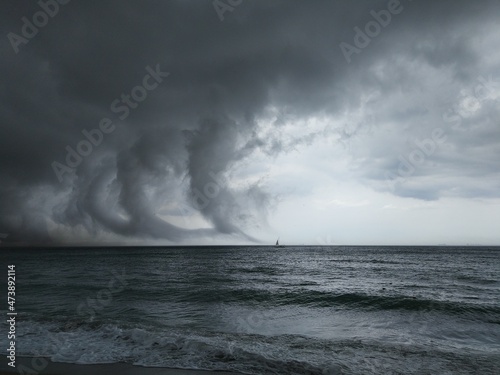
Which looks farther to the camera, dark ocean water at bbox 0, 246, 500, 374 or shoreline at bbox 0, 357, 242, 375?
dark ocean water at bbox 0, 246, 500, 374

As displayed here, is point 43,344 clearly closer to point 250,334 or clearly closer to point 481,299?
point 250,334

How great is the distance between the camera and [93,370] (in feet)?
28.4

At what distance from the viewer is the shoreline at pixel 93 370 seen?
841 cm

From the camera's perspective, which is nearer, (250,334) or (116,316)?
(250,334)

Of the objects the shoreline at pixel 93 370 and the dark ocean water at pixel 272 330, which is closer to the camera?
the shoreline at pixel 93 370

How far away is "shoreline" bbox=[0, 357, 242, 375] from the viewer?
331 inches

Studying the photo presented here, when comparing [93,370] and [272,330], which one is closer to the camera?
[93,370]

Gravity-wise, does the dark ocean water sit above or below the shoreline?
below

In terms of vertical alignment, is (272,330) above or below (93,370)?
below

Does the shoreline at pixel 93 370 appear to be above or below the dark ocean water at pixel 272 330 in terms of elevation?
above

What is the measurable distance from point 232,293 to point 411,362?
17.1 m

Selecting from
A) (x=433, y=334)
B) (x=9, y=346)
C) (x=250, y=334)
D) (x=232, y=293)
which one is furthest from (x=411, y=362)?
(x=232, y=293)

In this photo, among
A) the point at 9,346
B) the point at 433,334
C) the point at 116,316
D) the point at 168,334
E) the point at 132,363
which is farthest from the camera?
the point at 116,316

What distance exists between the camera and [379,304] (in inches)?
831
